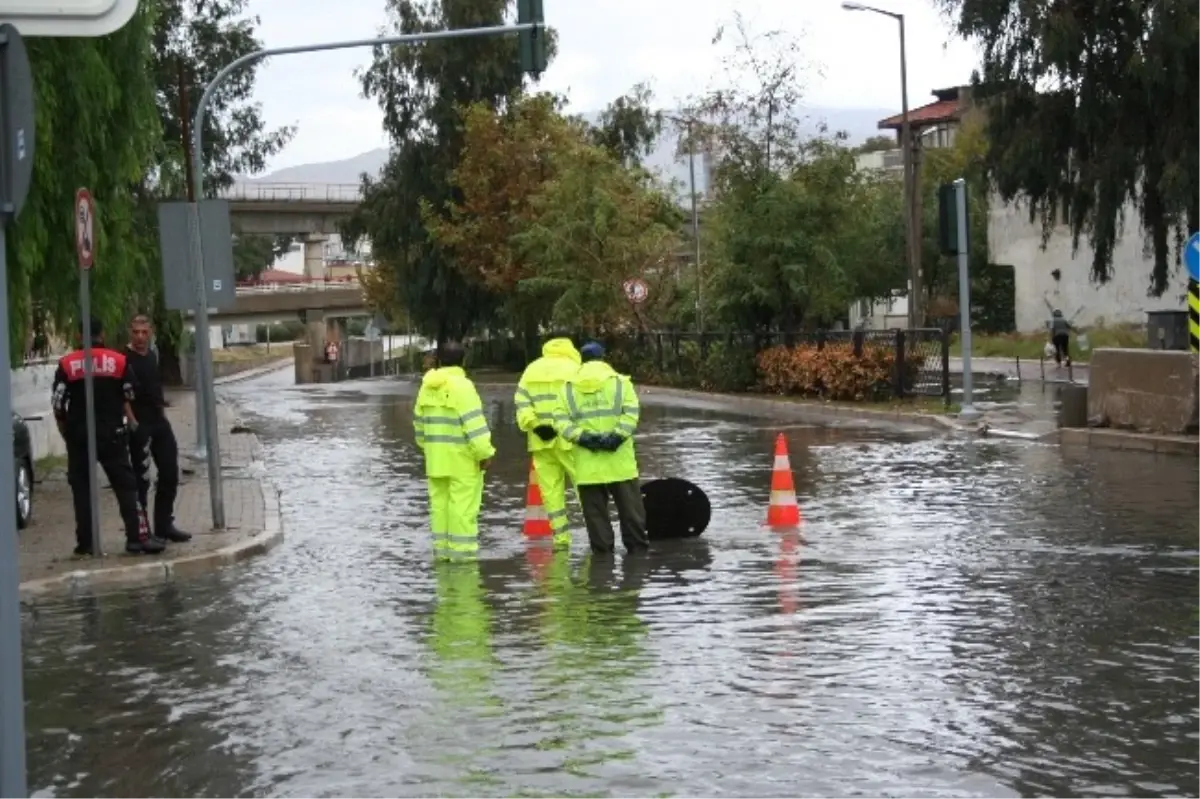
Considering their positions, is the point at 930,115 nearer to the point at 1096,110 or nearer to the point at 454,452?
the point at 1096,110

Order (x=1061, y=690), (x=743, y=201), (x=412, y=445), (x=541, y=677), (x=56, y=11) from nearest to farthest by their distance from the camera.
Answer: (x=56, y=11) → (x=1061, y=690) → (x=541, y=677) → (x=412, y=445) → (x=743, y=201)

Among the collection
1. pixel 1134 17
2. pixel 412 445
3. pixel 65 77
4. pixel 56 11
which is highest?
pixel 1134 17

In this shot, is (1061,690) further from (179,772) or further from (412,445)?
(412,445)

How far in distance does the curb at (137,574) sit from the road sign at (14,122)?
817cm

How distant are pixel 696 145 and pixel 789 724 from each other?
116 feet

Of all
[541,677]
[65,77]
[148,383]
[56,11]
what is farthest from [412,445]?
[56,11]

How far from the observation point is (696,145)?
4294 centimetres

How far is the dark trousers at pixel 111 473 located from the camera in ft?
47.8

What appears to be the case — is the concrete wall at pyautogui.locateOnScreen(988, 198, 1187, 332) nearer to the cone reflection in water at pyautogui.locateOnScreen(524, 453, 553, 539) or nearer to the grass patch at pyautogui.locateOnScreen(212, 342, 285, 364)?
the cone reflection in water at pyautogui.locateOnScreen(524, 453, 553, 539)

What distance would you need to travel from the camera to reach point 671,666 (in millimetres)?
9539

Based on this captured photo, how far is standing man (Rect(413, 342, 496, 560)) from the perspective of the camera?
14.2 meters

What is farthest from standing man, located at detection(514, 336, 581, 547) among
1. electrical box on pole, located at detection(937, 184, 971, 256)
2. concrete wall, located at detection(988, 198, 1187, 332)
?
concrete wall, located at detection(988, 198, 1187, 332)

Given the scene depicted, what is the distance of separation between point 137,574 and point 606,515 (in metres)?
3.34

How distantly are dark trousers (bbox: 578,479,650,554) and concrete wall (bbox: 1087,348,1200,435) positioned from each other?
35.6 ft
